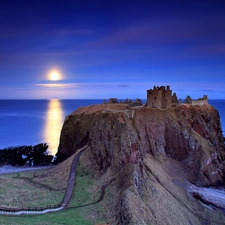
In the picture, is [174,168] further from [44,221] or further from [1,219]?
[1,219]

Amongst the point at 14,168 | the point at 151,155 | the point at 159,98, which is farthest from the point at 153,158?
the point at 14,168

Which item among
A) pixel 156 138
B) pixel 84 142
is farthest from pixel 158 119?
pixel 84 142

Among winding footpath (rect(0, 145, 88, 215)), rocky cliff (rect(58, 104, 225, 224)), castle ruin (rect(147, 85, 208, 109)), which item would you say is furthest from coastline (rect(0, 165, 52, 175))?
castle ruin (rect(147, 85, 208, 109))

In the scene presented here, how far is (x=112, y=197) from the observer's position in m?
44.6

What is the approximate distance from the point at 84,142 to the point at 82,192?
21293 mm

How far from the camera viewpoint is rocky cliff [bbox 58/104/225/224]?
44.1 meters

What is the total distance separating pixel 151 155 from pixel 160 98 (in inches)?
655

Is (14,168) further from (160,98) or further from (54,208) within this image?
(160,98)

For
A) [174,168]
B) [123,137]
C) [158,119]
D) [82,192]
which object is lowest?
[82,192]

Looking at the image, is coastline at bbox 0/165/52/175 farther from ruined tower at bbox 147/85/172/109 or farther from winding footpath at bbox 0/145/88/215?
ruined tower at bbox 147/85/172/109

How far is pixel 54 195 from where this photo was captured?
4569 centimetres

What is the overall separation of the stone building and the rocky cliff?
2042 mm

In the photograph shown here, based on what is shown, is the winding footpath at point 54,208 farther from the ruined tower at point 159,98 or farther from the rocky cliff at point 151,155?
the ruined tower at point 159,98

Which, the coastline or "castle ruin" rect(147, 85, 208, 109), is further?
"castle ruin" rect(147, 85, 208, 109)
